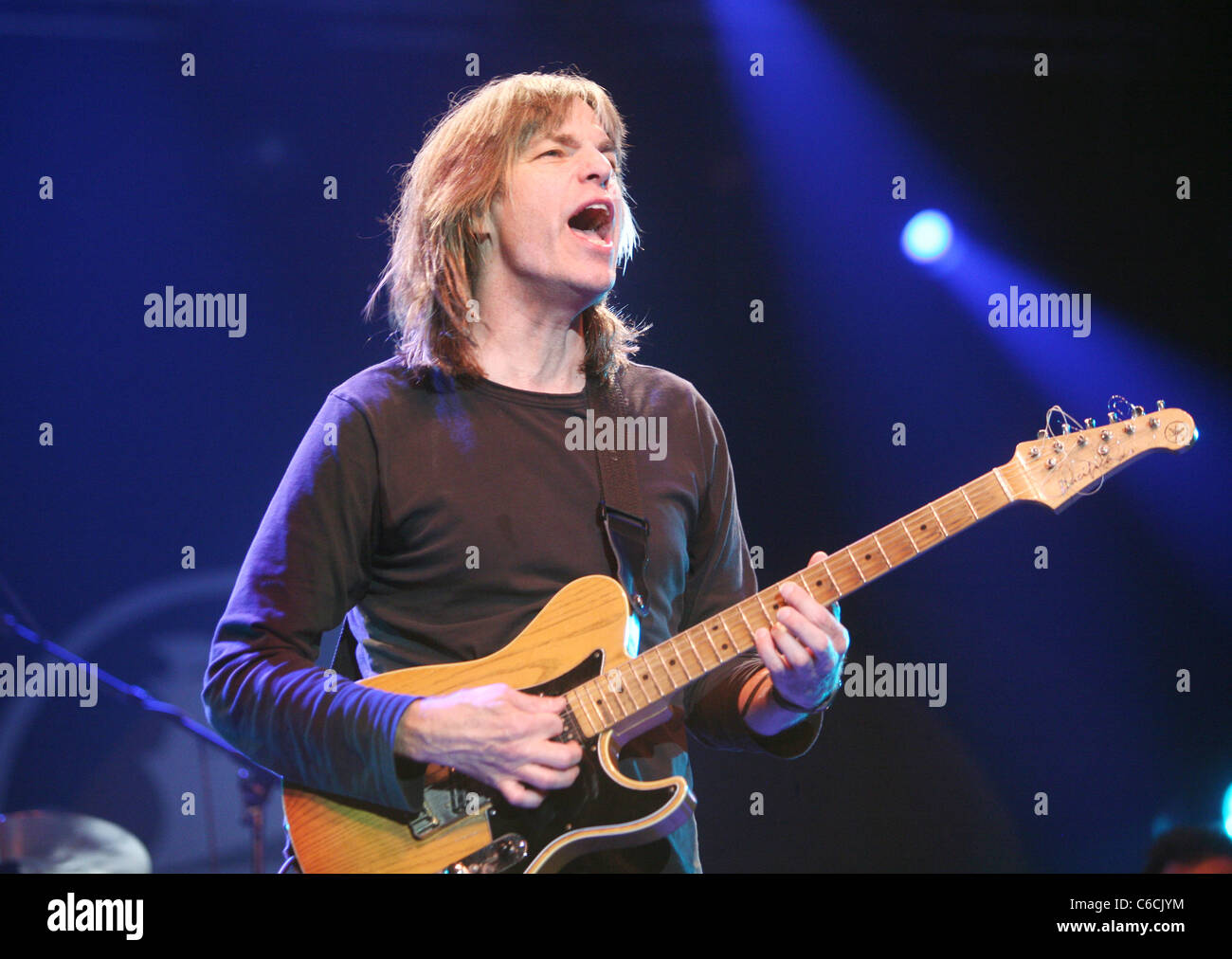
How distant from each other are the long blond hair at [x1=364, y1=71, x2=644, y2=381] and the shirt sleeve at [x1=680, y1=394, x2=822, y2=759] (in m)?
0.34

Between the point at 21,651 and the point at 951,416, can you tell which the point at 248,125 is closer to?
the point at 21,651

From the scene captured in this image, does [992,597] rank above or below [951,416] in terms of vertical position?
below

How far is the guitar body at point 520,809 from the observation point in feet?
6.61

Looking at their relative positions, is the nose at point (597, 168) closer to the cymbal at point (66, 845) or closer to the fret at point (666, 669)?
the fret at point (666, 669)

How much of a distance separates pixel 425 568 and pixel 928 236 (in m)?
→ 1.97

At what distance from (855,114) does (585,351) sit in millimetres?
1399

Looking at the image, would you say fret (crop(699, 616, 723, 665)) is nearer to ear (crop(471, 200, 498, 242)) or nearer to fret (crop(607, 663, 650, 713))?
fret (crop(607, 663, 650, 713))

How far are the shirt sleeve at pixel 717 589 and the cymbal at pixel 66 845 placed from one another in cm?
172

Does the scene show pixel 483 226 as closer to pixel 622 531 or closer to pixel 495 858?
pixel 622 531
